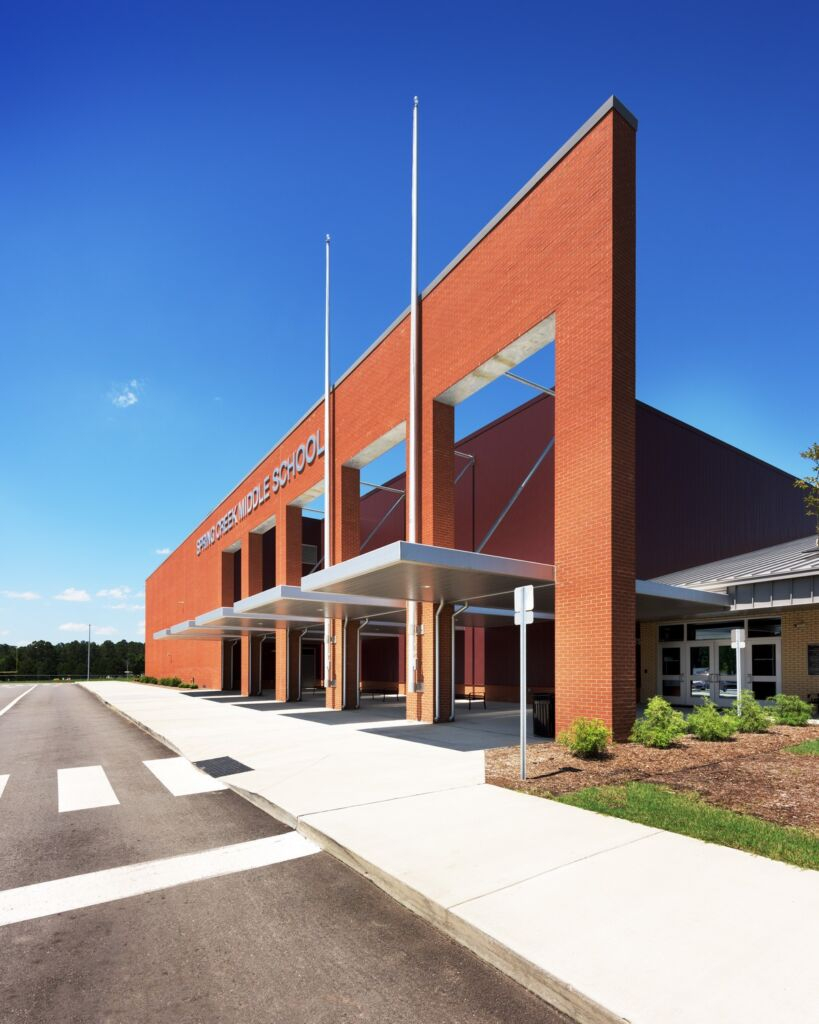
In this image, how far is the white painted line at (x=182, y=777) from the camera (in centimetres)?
995

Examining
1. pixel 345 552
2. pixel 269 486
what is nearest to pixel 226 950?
pixel 345 552

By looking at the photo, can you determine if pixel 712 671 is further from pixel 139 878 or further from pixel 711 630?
pixel 139 878

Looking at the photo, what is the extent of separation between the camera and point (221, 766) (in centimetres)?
1170

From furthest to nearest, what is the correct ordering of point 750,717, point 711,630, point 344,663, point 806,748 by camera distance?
point 344,663
point 711,630
point 750,717
point 806,748

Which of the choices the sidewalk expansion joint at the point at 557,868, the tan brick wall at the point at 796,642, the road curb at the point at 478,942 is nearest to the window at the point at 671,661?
the tan brick wall at the point at 796,642

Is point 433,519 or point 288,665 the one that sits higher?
point 433,519

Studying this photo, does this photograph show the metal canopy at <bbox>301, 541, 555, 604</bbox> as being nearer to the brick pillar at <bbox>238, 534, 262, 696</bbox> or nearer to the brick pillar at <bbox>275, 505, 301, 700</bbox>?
the brick pillar at <bbox>275, 505, 301, 700</bbox>

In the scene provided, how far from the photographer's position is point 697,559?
27.6 metres

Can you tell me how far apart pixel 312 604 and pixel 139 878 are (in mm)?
14756

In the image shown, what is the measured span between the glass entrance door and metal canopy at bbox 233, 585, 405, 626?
10.4m

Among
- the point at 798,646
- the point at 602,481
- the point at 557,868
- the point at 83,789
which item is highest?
the point at 602,481

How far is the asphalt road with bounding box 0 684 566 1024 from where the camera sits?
3930 mm

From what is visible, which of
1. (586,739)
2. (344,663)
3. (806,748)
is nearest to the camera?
(586,739)

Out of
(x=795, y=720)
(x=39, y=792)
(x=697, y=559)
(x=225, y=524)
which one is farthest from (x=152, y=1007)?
(x=225, y=524)
